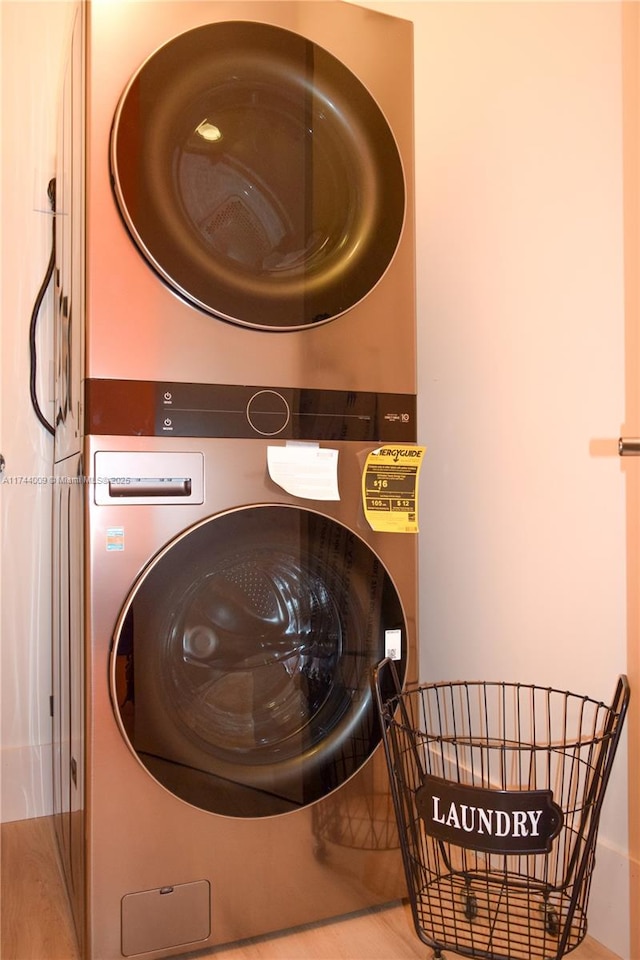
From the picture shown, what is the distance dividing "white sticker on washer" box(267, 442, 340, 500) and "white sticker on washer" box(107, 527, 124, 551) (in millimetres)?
250

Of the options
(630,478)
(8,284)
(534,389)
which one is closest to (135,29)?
(8,284)

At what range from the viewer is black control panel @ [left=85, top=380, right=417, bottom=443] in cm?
108

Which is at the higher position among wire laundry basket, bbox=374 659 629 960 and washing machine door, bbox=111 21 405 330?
washing machine door, bbox=111 21 405 330

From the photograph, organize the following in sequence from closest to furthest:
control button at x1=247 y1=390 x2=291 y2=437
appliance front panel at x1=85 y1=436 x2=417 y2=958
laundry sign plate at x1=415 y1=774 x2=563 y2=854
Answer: laundry sign plate at x1=415 y1=774 x2=563 y2=854 → appliance front panel at x1=85 y1=436 x2=417 y2=958 → control button at x1=247 y1=390 x2=291 y2=437

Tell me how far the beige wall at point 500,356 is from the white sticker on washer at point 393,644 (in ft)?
0.99

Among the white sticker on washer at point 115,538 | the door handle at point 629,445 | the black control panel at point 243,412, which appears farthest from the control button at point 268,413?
the door handle at point 629,445

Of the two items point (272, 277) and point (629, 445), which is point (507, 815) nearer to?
point (629, 445)

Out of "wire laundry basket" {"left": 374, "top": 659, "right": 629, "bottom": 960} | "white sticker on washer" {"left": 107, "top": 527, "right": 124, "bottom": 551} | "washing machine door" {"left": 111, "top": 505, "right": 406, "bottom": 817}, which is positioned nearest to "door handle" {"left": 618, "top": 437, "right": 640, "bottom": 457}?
"wire laundry basket" {"left": 374, "top": 659, "right": 629, "bottom": 960}

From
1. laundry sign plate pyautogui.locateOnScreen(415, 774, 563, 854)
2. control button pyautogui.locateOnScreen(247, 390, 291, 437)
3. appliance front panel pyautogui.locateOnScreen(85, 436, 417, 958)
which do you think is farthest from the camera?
control button pyautogui.locateOnScreen(247, 390, 291, 437)

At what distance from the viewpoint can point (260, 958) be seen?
1149 mm

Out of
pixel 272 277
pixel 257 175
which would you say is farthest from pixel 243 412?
pixel 257 175

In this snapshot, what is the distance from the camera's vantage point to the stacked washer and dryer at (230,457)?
3.52ft

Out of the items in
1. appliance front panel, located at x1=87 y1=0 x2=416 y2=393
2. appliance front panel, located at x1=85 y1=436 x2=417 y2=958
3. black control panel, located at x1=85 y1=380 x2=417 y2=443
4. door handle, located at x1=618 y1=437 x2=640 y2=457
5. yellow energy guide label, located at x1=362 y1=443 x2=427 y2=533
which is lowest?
appliance front panel, located at x1=85 y1=436 x2=417 y2=958

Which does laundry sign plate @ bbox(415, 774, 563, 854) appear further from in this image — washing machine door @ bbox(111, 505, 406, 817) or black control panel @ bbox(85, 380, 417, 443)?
black control panel @ bbox(85, 380, 417, 443)
